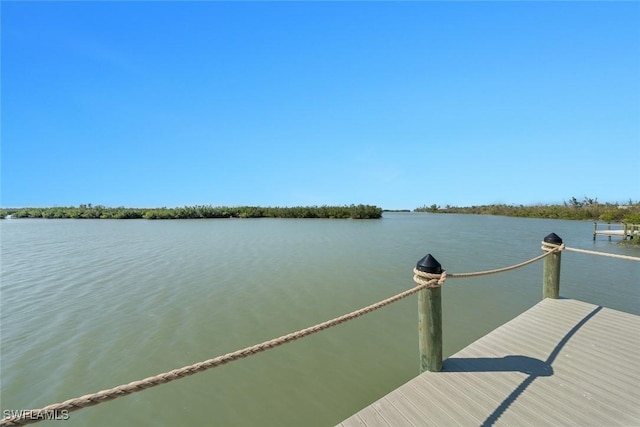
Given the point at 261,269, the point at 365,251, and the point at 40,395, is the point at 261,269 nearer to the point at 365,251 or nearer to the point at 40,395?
the point at 365,251

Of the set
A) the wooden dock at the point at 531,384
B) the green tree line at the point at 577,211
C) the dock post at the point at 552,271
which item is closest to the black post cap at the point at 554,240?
the dock post at the point at 552,271

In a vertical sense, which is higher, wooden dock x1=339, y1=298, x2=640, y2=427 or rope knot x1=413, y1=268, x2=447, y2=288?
rope knot x1=413, y1=268, x2=447, y2=288

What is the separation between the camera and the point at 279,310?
16.5ft

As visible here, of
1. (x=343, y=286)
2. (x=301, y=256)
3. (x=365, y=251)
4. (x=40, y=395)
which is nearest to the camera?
(x=40, y=395)

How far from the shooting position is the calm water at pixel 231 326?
2.77 meters

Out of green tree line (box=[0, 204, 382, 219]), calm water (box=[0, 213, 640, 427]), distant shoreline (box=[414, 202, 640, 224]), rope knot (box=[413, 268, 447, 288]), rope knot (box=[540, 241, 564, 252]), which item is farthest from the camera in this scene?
green tree line (box=[0, 204, 382, 219])

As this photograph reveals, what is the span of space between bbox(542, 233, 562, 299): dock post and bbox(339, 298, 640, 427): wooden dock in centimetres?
87

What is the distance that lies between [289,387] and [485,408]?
72.6 inches

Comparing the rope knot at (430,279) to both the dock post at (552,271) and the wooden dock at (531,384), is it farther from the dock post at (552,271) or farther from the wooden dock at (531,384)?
the dock post at (552,271)

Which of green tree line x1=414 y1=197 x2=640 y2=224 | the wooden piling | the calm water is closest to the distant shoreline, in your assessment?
green tree line x1=414 y1=197 x2=640 y2=224

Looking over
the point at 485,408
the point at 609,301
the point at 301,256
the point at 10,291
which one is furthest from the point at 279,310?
the point at 609,301

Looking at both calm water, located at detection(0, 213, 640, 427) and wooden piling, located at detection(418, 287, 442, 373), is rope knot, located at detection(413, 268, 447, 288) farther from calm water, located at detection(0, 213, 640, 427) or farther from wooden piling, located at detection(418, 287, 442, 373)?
calm water, located at detection(0, 213, 640, 427)

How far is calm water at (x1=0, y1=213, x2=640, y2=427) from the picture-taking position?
2.77m

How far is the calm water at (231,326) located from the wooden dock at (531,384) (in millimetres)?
757
